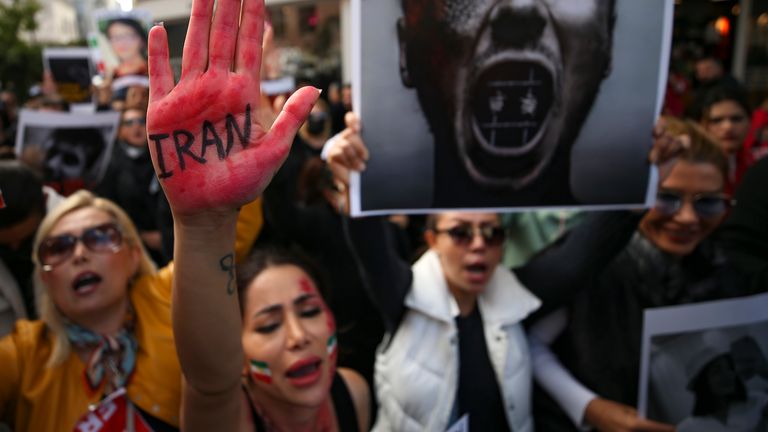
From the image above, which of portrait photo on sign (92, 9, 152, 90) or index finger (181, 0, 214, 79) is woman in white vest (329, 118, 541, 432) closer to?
index finger (181, 0, 214, 79)

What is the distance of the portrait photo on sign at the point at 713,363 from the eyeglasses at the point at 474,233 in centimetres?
56

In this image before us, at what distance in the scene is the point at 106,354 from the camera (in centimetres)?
160

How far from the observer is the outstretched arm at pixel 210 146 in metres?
1.00

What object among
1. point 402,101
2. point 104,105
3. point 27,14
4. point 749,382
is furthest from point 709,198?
point 27,14

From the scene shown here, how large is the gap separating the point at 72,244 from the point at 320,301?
0.74 meters

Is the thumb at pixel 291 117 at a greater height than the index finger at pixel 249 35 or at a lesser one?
lesser

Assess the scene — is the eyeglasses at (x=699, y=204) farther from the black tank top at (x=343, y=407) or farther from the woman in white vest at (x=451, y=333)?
the black tank top at (x=343, y=407)

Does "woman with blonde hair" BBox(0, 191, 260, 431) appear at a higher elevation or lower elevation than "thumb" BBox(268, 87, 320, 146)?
lower

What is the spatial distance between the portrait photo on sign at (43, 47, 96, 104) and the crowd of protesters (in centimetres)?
296

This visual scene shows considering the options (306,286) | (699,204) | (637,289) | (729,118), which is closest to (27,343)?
(306,286)

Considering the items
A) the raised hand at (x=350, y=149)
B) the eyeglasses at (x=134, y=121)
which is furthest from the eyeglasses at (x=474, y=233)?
the eyeglasses at (x=134, y=121)

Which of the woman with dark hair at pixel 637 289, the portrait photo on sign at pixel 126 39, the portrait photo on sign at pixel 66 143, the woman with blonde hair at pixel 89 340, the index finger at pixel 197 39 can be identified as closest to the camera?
the index finger at pixel 197 39

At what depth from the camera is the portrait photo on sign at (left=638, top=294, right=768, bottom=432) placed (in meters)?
1.55

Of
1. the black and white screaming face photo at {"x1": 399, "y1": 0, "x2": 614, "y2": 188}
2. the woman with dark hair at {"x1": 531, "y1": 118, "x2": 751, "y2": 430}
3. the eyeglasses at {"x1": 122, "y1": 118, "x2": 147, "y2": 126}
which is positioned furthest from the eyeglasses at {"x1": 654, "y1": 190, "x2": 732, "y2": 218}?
the eyeglasses at {"x1": 122, "y1": 118, "x2": 147, "y2": 126}
